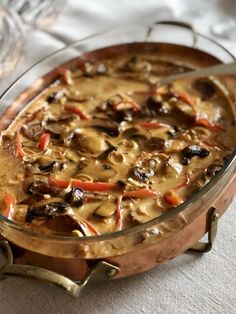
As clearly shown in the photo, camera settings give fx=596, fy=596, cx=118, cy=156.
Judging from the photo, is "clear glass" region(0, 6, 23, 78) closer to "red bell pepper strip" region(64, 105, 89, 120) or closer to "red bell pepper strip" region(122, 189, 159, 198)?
"red bell pepper strip" region(64, 105, 89, 120)

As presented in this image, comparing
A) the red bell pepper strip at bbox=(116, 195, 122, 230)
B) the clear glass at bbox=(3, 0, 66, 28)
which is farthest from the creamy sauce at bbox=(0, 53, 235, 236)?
the clear glass at bbox=(3, 0, 66, 28)

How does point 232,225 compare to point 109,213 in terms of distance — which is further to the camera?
point 232,225

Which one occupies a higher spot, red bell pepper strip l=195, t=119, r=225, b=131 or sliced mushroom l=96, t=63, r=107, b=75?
red bell pepper strip l=195, t=119, r=225, b=131

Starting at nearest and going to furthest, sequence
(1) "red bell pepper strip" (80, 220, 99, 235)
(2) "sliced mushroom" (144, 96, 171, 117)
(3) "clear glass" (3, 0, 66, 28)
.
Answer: (1) "red bell pepper strip" (80, 220, 99, 235) → (2) "sliced mushroom" (144, 96, 171, 117) → (3) "clear glass" (3, 0, 66, 28)

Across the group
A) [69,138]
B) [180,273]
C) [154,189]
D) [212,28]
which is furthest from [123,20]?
[180,273]

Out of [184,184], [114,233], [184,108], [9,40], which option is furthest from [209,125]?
[9,40]

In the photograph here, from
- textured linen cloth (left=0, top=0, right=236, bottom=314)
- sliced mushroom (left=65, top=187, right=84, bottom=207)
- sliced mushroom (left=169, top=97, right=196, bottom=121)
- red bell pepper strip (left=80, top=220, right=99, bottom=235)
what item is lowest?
textured linen cloth (left=0, top=0, right=236, bottom=314)

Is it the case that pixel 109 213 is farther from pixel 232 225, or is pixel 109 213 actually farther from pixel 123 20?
pixel 123 20

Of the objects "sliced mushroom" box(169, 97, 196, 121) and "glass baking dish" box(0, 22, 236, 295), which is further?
"sliced mushroom" box(169, 97, 196, 121)
